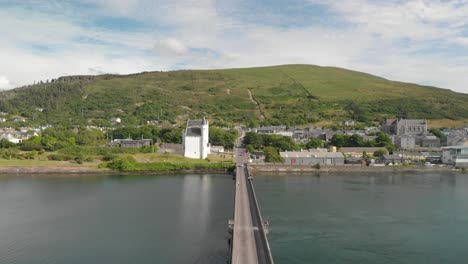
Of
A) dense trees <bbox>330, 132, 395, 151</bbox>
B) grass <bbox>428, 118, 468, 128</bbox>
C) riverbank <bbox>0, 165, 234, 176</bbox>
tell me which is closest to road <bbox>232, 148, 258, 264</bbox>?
riverbank <bbox>0, 165, 234, 176</bbox>

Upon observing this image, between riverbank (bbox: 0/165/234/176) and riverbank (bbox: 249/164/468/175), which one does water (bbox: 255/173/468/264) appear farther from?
riverbank (bbox: 0/165/234/176)

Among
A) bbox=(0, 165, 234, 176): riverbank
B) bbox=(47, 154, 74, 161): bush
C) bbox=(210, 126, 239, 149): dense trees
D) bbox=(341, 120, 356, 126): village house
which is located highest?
bbox=(341, 120, 356, 126): village house

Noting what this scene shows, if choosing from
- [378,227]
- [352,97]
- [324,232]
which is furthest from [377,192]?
[352,97]

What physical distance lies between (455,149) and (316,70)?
270 feet

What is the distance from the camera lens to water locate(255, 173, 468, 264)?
14.5 m

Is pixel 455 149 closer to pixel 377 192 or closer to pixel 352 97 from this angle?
pixel 377 192

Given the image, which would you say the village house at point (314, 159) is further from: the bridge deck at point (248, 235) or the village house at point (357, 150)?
the bridge deck at point (248, 235)

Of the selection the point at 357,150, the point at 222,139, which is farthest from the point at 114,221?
the point at 357,150

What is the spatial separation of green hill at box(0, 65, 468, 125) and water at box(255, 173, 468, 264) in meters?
36.0

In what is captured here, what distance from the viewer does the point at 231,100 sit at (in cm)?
8056

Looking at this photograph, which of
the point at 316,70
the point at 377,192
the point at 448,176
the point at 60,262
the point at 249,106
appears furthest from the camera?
the point at 316,70

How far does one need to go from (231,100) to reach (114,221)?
63365mm

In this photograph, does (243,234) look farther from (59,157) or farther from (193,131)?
(59,157)

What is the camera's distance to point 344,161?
37969 millimetres
